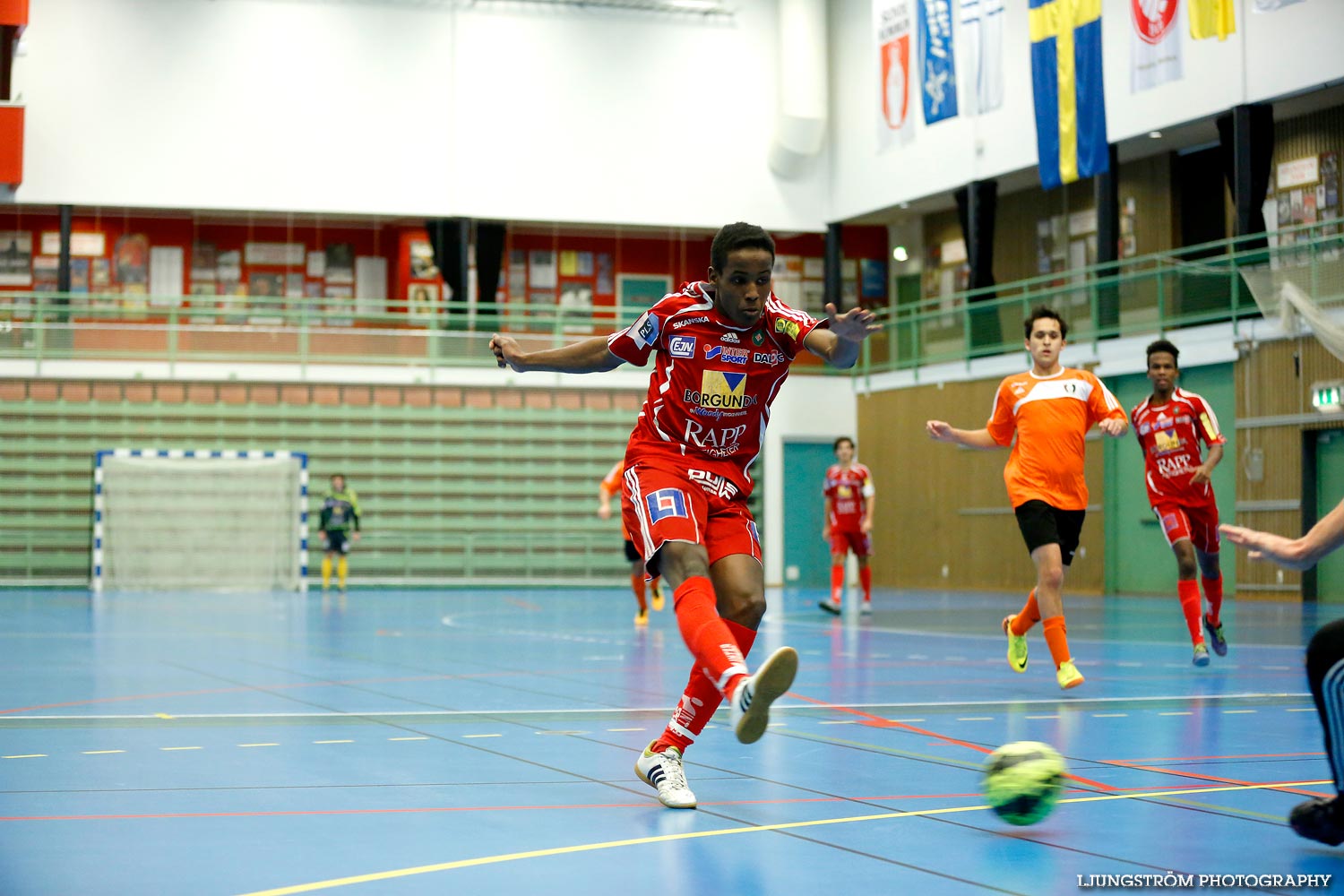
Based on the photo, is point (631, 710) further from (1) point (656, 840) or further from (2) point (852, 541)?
(2) point (852, 541)

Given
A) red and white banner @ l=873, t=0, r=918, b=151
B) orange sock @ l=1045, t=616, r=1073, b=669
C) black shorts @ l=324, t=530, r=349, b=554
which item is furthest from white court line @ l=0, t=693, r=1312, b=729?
red and white banner @ l=873, t=0, r=918, b=151

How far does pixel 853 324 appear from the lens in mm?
5703

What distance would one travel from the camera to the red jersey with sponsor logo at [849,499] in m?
21.9

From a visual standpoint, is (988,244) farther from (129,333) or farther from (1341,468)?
(129,333)

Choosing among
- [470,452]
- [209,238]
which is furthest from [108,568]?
[209,238]

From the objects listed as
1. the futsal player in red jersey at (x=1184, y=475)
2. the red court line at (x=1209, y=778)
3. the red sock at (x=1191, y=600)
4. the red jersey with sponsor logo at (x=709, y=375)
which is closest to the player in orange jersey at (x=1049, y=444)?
the red sock at (x=1191, y=600)

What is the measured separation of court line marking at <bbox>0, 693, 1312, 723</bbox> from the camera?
8.60m

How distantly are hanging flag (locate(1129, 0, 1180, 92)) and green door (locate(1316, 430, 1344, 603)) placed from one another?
6556 millimetres

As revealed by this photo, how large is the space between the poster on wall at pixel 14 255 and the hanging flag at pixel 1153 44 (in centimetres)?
2504

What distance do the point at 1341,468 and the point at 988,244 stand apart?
11.2 meters

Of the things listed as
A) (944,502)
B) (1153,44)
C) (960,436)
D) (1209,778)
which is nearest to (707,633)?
(1209,778)

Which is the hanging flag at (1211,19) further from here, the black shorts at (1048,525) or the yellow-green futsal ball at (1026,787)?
the yellow-green futsal ball at (1026,787)

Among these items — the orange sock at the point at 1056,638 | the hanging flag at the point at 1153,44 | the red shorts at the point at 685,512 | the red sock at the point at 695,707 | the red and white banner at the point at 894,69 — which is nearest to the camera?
the red shorts at the point at 685,512

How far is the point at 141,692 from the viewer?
Result: 32.8 feet
